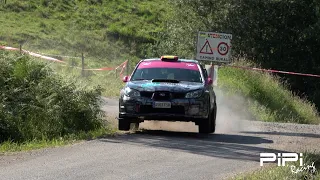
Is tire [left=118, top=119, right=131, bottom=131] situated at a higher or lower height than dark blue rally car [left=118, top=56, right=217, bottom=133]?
lower

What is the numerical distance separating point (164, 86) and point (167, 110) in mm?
548

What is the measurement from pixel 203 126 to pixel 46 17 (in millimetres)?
35170

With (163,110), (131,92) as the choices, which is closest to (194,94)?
(163,110)

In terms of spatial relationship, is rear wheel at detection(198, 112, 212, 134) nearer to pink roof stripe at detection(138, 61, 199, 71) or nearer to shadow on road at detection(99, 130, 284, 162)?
shadow on road at detection(99, 130, 284, 162)

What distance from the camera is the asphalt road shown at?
456 inches

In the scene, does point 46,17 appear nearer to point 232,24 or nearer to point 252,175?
point 232,24

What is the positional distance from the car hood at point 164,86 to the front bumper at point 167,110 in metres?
0.25

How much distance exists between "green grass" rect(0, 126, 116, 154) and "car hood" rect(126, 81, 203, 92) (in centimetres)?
114

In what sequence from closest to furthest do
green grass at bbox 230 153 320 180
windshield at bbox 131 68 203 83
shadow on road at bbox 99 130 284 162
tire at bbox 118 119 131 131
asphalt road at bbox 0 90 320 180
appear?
green grass at bbox 230 153 320 180, asphalt road at bbox 0 90 320 180, shadow on road at bbox 99 130 284 162, tire at bbox 118 119 131 131, windshield at bbox 131 68 203 83

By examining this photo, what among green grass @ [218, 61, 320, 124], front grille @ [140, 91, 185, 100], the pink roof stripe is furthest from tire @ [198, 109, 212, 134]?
green grass @ [218, 61, 320, 124]

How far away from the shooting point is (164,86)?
1753 cm

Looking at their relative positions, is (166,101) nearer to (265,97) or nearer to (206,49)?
(206,49)

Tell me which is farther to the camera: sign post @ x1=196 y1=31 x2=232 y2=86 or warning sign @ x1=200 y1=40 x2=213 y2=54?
warning sign @ x1=200 y1=40 x2=213 y2=54

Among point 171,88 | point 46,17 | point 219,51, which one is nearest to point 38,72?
point 171,88
